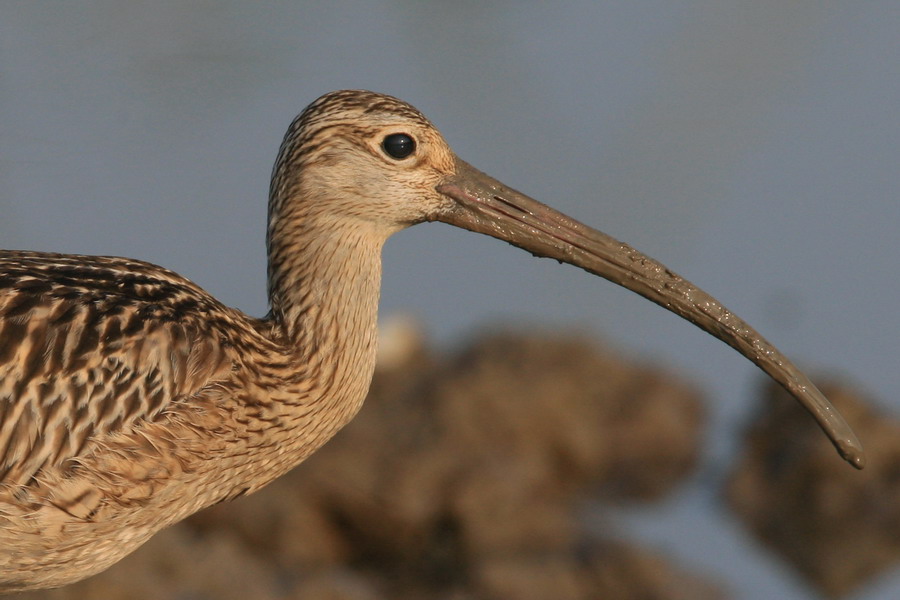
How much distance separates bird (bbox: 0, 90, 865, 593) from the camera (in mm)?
5391

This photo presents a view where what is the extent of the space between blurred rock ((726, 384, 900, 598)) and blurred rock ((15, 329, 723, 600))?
803 millimetres

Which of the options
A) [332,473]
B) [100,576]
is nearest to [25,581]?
[100,576]

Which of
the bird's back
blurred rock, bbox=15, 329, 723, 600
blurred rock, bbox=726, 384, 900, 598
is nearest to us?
the bird's back

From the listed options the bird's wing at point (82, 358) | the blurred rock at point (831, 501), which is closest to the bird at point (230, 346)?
the bird's wing at point (82, 358)

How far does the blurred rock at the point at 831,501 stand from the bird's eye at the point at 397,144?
15.7ft

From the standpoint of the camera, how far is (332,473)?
9.02 m

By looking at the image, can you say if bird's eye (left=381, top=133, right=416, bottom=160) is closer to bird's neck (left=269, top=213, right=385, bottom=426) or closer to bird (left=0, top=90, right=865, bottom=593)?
bird (left=0, top=90, right=865, bottom=593)

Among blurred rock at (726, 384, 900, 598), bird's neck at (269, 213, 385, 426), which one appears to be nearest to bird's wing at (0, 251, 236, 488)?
bird's neck at (269, 213, 385, 426)

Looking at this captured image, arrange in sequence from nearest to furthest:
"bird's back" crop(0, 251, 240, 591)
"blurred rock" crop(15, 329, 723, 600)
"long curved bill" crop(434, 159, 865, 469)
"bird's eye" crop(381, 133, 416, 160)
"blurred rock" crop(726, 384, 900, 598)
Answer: "bird's back" crop(0, 251, 240, 591)
"bird's eye" crop(381, 133, 416, 160)
"long curved bill" crop(434, 159, 865, 469)
"blurred rock" crop(15, 329, 723, 600)
"blurred rock" crop(726, 384, 900, 598)

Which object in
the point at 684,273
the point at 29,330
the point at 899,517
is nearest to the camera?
the point at 29,330

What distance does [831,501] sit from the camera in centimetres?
988

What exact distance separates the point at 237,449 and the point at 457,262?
273 inches

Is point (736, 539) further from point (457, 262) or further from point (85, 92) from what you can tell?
point (85, 92)

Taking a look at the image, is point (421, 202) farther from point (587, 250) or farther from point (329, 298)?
point (587, 250)
